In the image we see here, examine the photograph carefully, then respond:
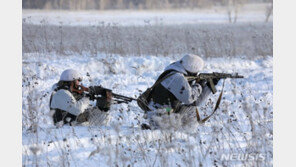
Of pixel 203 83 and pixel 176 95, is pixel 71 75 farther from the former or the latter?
pixel 203 83

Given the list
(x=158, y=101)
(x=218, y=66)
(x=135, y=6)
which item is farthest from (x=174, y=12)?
(x=158, y=101)

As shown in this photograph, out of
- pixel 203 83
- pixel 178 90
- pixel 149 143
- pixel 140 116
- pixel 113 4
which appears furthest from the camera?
pixel 113 4

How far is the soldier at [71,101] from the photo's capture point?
5762 millimetres

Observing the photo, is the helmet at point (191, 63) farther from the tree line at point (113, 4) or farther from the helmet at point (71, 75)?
the tree line at point (113, 4)

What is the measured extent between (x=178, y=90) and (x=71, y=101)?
136cm

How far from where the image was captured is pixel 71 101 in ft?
19.0

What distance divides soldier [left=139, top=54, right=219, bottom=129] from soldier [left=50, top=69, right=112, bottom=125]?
610 millimetres

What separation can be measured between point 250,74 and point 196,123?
4.55m

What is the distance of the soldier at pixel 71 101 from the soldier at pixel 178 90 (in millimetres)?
610

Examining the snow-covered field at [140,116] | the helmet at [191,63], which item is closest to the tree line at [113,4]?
the snow-covered field at [140,116]

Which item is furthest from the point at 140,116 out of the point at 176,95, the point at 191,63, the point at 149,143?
the point at 149,143

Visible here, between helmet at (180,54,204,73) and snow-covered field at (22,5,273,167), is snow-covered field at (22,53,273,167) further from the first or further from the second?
helmet at (180,54,204,73)

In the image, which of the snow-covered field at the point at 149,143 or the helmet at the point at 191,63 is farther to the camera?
the helmet at the point at 191,63

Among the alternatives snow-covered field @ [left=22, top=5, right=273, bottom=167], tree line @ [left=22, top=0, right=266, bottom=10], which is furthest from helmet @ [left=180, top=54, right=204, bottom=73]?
tree line @ [left=22, top=0, right=266, bottom=10]
